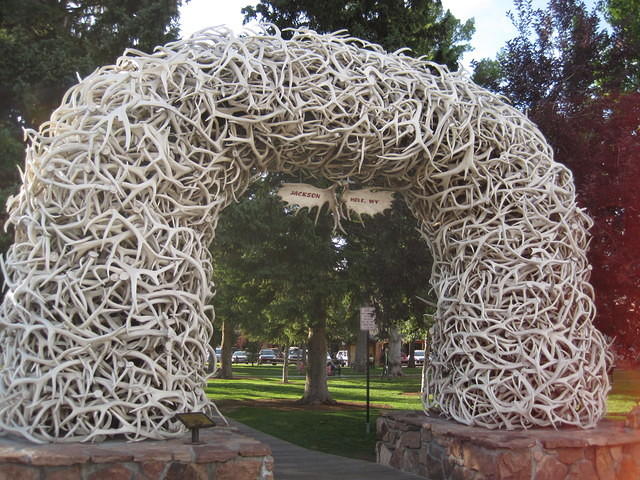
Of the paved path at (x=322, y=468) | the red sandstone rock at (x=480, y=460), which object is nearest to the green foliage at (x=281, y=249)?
the paved path at (x=322, y=468)

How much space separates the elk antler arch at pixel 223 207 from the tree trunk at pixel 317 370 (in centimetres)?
920

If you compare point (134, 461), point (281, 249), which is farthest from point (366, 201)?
point (281, 249)

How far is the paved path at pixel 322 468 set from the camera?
7.04 metres

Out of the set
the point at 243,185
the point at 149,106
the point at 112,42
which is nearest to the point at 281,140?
the point at 243,185

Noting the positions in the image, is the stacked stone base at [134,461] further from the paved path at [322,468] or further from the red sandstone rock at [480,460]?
the paved path at [322,468]

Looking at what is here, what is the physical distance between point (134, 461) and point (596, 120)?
6553 millimetres

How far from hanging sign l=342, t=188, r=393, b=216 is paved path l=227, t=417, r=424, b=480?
2.69 meters

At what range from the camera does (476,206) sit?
20.7 feet

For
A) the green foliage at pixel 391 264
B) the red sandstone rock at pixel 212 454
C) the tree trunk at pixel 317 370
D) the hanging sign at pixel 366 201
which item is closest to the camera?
the red sandstone rock at pixel 212 454

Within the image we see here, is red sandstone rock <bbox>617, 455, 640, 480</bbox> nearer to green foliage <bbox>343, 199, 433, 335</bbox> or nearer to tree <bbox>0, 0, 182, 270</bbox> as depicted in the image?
green foliage <bbox>343, 199, 433, 335</bbox>

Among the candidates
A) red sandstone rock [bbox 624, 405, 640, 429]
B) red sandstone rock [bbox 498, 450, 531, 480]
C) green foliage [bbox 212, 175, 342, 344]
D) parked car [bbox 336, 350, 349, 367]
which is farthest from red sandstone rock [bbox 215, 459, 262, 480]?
parked car [bbox 336, 350, 349, 367]

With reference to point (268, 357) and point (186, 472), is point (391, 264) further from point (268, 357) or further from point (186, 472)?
point (268, 357)

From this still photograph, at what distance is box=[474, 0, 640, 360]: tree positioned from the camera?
24.1ft

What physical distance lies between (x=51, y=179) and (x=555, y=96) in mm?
6615
